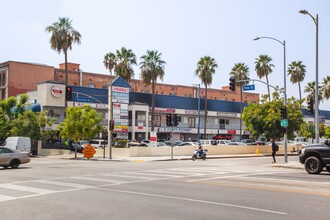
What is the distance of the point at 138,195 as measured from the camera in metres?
13.0

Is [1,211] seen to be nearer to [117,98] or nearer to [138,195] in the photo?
[138,195]

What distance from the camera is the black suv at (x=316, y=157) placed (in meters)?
21.3

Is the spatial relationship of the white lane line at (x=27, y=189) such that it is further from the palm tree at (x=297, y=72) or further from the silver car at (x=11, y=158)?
the palm tree at (x=297, y=72)

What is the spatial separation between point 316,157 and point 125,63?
160 feet

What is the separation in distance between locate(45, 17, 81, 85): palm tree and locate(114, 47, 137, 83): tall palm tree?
788 centimetres

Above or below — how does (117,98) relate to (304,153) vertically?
above

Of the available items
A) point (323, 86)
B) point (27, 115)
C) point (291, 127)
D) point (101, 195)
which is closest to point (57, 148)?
point (27, 115)

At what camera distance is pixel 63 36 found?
6128 centimetres

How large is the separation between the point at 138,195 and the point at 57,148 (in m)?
44.4

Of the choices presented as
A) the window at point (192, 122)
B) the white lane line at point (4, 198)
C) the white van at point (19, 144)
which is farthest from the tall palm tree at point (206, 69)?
the white lane line at point (4, 198)

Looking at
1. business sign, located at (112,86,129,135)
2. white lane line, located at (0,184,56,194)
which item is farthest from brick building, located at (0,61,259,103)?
white lane line, located at (0,184,56,194)

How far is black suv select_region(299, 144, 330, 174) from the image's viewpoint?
21.3 metres

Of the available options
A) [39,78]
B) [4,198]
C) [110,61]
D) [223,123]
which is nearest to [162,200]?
[4,198]

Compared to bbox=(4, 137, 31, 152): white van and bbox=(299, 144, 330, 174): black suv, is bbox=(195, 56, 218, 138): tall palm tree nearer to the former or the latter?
bbox=(4, 137, 31, 152): white van
